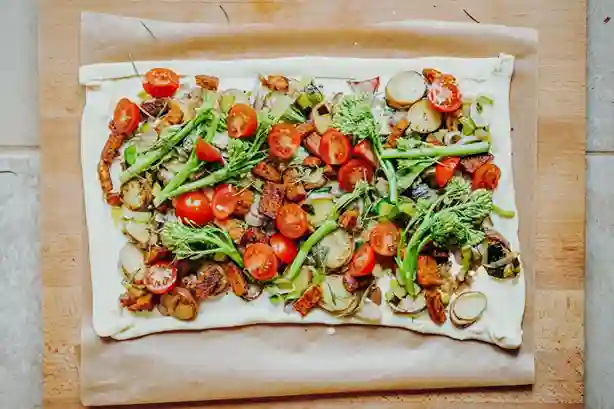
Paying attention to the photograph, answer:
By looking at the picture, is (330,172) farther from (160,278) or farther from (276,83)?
(160,278)

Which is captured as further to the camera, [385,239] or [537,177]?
[537,177]

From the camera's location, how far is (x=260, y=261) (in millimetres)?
1869

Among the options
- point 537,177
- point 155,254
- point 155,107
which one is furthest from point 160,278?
point 537,177

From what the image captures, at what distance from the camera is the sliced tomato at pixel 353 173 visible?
1.90 metres

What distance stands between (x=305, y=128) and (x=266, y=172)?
149 millimetres

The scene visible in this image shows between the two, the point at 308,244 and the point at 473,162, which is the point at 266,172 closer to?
the point at 308,244

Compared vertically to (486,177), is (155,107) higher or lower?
higher

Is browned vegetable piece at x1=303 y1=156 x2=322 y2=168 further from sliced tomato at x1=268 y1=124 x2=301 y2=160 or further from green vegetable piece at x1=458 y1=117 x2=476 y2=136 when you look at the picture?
green vegetable piece at x1=458 y1=117 x2=476 y2=136

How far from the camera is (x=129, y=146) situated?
191 centimetres

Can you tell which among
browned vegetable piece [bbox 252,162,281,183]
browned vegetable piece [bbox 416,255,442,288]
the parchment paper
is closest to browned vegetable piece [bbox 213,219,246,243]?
browned vegetable piece [bbox 252,162,281,183]

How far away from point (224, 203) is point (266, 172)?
0.43ft

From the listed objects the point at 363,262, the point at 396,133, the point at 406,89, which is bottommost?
the point at 363,262

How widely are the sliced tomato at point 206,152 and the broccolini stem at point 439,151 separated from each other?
0.42 meters

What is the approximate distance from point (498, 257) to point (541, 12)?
25.7 inches
